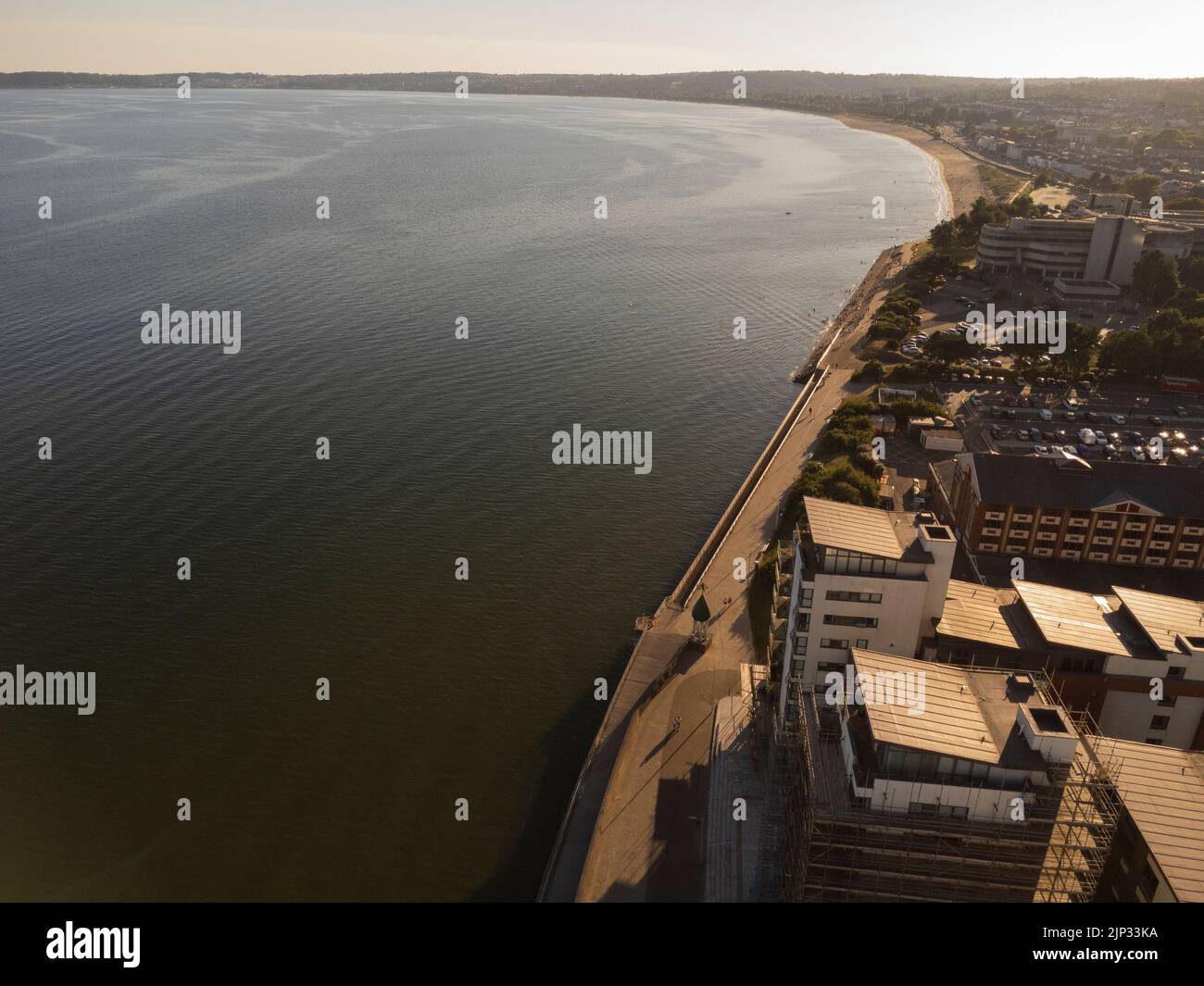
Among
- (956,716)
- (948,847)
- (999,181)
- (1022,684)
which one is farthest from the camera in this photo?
(999,181)

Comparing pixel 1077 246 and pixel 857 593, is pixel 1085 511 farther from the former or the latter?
pixel 1077 246

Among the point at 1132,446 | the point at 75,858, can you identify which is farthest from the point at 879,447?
the point at 75,858

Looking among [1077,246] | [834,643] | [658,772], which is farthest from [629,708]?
[1077,246]

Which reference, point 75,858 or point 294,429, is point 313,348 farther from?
point 75,858

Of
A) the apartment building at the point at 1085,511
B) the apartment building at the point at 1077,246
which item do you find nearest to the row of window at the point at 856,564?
the apartment building at the point at 1085,511

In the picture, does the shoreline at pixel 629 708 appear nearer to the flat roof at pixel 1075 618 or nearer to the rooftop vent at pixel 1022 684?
the rooftop vent at pixel 1022 684

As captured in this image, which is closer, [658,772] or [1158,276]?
[658,772]
